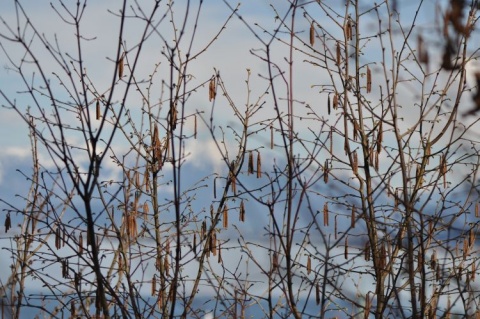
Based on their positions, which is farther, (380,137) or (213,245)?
(380,137)

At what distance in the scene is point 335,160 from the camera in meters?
5.64

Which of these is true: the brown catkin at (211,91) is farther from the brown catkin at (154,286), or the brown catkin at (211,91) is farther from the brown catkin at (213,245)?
the brown catkin at (154,286)

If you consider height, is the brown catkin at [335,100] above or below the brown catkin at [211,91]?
below

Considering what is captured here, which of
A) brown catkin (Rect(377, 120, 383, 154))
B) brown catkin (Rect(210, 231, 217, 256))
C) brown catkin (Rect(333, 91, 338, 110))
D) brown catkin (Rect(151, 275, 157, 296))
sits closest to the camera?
brown catkin (Rect(210, 231, 217, 256))

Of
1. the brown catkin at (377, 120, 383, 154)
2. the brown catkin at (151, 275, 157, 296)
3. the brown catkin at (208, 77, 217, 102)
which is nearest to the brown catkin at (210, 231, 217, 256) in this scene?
the brown catkin at (151, 275, 157, 296)

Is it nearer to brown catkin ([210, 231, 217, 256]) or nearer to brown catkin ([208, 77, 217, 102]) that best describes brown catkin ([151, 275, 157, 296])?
brown catkin ([210, 231, 217, 256])

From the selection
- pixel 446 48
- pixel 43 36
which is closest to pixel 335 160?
pixel 43 36

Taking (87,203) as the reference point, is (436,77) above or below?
above

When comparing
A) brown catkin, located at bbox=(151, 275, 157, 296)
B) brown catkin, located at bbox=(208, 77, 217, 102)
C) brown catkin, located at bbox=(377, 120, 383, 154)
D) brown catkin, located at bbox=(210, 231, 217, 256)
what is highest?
brown catkin, located at bbox=(208, 77, 217, 102)

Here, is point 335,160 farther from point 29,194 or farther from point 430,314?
point 29,194

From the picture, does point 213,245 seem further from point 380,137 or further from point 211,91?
point 380,137

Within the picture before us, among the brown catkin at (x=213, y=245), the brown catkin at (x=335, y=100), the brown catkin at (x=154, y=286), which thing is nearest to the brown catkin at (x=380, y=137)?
the brown catkin at (x=335, y=100)

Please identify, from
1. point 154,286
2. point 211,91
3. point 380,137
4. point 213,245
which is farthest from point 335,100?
point 154,286

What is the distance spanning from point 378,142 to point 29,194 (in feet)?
10.5
